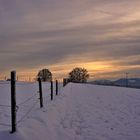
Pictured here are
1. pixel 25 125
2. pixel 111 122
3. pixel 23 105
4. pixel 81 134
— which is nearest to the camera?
pixel 25 125

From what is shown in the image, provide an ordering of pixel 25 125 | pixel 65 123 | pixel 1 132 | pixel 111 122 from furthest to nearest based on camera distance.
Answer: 1. pixel 111 122
2. pixel 65 123
3. pixel 25 125
4. pixel 1 132

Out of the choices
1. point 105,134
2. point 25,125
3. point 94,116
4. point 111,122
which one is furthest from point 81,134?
point 94,116

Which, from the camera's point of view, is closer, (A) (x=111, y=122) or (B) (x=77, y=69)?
(A) (x=111, y=122)

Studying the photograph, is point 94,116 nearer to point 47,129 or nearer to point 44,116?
point 44,116

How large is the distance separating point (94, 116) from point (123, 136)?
5.55m

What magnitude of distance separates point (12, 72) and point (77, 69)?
167 m

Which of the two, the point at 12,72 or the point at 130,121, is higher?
the point at 12,72

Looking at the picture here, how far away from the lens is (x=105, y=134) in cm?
1487

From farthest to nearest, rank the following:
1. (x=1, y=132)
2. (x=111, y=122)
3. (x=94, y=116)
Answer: (x=94, y=116) → (x=111, y=122) → (x=1, y=132)

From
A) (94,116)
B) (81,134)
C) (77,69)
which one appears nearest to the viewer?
(81,134)

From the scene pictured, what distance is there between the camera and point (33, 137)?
11.2 metres

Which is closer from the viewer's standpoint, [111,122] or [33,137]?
[33,137]

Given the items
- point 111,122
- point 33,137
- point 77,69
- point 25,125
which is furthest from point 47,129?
point 77,69

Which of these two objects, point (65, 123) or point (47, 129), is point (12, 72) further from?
point (65, 123)
